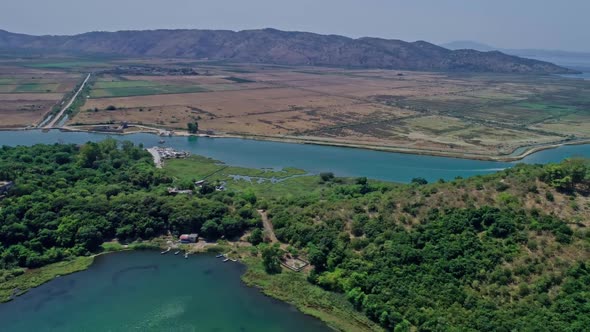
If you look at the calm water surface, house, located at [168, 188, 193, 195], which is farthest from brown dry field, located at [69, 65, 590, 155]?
house, located at [168, 188, 193, 195]

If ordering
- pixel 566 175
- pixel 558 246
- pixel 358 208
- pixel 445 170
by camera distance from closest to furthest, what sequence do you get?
1. pixel 558 246
2. pixel 566 175
3. pixel 358 208
4. pixel 445 170

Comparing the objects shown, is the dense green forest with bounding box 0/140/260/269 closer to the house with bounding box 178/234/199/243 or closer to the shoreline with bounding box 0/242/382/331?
→ the house with bounding box 178/234/199/243

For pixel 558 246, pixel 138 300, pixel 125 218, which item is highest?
pixel 558 246

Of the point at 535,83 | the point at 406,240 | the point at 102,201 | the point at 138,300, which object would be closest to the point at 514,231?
the point at 406,240

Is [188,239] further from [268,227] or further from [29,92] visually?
[29,92]

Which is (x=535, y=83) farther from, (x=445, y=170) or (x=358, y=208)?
(x=358, y=208)

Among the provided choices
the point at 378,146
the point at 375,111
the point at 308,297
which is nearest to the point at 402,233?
the point at 308,297

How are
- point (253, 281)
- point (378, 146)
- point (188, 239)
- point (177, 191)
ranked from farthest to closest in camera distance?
point (378, 146), point (177, 191), point (188, 239), point (253, 281)

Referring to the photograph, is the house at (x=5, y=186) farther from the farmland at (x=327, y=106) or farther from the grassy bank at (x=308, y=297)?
the farmland at (x=327, y=106)
